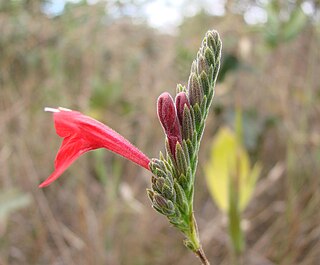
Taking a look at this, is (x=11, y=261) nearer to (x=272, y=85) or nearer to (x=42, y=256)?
(x=42, y=256)

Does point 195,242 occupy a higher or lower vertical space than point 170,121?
lower

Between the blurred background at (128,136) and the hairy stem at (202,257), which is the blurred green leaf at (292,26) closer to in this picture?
the blurred background at (128,136)

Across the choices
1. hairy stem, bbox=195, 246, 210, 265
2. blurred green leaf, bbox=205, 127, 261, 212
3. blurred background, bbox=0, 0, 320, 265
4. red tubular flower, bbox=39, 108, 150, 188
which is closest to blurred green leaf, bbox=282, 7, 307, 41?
blurred background, bbox=0, 0, 320, 265

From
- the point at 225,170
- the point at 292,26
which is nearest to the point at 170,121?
the point at 225,170

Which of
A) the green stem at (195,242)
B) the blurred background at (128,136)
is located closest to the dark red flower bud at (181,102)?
the green stem at (195,242)

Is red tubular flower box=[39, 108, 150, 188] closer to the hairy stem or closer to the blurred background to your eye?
the hairy stem

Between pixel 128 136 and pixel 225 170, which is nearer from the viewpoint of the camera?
pixel 225 170

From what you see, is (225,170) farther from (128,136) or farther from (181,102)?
(128,136)
